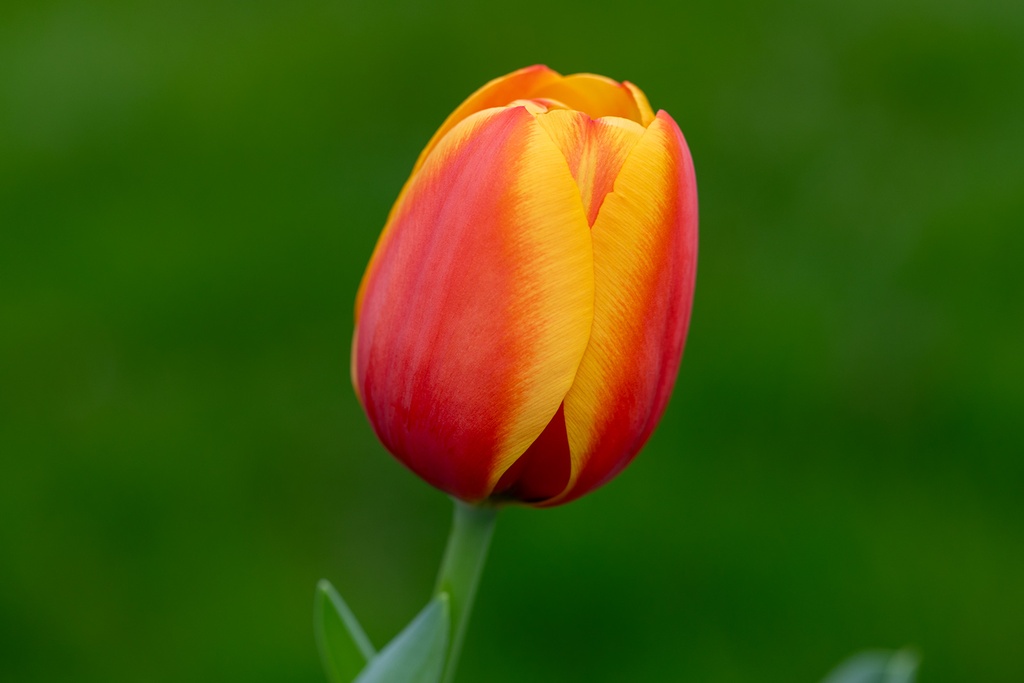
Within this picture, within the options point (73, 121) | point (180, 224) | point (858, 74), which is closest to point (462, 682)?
point (180, 224)

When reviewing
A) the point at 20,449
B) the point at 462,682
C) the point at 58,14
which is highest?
the point at 58,14

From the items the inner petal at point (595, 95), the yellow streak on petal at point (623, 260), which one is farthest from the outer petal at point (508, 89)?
the yellow streak on petal at point (623, 260)

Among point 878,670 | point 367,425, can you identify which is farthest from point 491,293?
point 367,425

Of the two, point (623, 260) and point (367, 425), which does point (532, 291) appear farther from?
point (367, 425)

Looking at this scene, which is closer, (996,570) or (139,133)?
(996,570)

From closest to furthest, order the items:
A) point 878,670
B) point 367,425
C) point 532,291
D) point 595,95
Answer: point 532,291
point 595,95
point 878,670
point 367,425

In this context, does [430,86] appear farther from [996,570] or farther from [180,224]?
[996,570]

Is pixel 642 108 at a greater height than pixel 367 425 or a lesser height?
greater

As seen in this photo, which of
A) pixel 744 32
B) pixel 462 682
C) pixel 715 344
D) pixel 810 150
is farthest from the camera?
pixel 744 32
